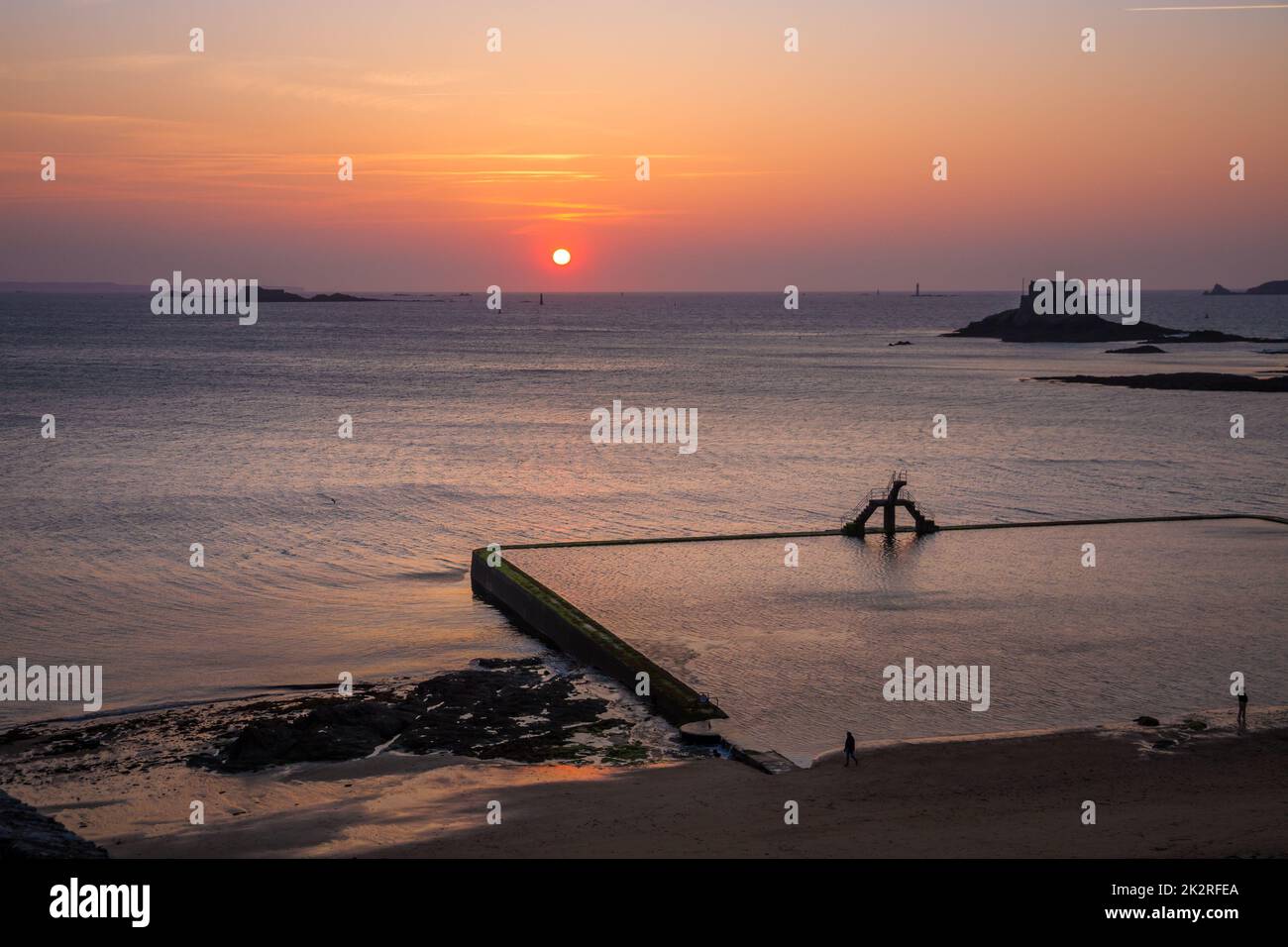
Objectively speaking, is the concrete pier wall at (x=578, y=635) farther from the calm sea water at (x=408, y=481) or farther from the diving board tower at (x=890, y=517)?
the diving board tower at (x=890, y=517)

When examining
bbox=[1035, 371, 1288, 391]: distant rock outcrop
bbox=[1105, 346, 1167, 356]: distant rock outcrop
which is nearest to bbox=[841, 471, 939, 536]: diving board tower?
bbox=[1035, 371, 1288, 391]: distant rock outcrop

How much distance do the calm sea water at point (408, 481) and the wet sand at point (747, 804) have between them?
6886 millimetres

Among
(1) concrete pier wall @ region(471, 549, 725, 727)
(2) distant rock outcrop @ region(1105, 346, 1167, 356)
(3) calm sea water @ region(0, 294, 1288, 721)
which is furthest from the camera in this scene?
(2) distant rock outcrop @ region(1105, 346, 1167, 356)

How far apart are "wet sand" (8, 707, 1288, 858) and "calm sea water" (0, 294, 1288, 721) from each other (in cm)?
689

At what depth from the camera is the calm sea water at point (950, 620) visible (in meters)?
25.7

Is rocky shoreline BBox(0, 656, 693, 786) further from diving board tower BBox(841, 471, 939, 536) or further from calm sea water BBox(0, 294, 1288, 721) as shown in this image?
diving board tower BBox(841, 471, 939, 536)

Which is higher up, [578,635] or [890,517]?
[890,517]

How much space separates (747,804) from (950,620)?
549 inches

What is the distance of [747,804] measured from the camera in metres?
20.2

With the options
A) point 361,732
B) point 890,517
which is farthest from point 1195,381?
point 361,732

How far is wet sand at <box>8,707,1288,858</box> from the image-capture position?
60.6 feet

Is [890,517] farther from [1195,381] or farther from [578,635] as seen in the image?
[1195,381]

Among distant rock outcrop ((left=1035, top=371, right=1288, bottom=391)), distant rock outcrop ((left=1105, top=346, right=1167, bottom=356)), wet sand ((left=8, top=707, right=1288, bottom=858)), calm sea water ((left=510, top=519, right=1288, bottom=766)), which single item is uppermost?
distant rock outcrop ((left=1105, top=346, right=1167, bottom=356))

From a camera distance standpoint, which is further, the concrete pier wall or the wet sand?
the concrete pier wall
